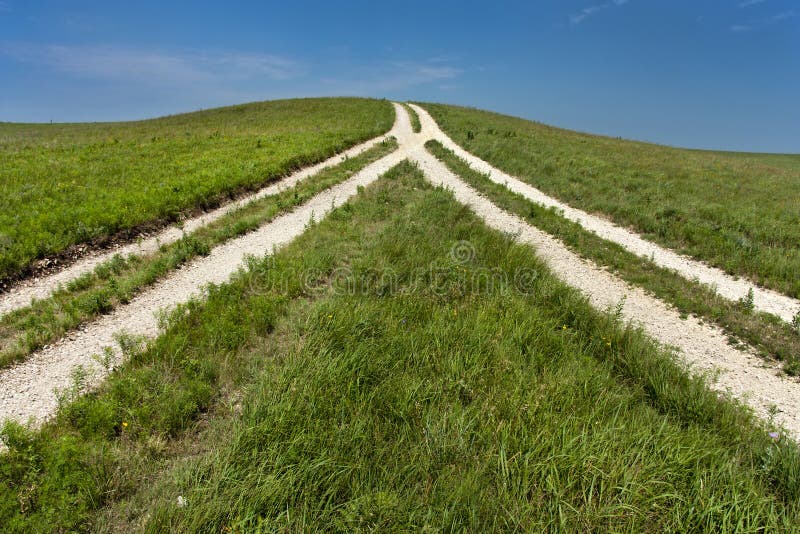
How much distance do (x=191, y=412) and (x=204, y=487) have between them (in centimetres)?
139

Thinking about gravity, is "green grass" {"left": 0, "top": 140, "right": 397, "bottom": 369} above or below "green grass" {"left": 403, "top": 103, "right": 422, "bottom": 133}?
below

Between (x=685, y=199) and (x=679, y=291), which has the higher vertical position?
(x=685, y=199)

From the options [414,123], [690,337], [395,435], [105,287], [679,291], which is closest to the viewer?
[395,435]

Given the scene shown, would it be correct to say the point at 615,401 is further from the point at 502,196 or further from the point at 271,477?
the point at 502,196

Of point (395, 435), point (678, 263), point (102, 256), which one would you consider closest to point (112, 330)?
point (102, 256)

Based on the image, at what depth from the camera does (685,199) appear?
16.6 meters

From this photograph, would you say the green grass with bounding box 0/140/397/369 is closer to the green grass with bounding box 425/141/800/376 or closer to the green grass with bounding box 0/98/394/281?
the green grass with bounding box 0/98/394/281

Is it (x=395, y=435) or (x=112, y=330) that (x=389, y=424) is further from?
(x=112, y=330)

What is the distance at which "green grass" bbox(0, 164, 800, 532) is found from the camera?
312 cm

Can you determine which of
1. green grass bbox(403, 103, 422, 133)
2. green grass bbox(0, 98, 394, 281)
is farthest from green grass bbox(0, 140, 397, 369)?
green grass bbox(403, 103, 422, 133)

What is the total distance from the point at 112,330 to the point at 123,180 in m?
11.3

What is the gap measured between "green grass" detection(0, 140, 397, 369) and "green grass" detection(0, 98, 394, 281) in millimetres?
1677

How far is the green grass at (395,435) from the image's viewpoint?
10.2ft

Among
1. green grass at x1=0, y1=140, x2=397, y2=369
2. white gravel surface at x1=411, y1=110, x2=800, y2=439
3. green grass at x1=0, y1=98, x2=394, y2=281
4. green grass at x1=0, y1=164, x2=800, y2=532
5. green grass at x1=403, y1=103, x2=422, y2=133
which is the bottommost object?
white gravel surface at x1=411, y1=110, x2=800, y2=439
